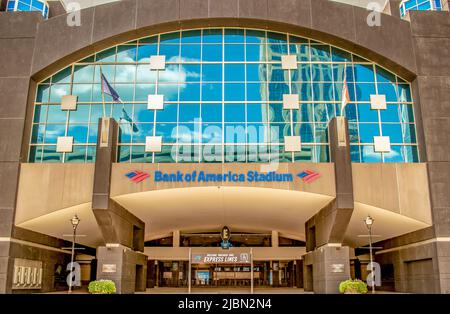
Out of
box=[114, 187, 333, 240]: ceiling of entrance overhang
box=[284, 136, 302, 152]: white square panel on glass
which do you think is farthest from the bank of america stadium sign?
box=[284, 136, 302, 152]: white square panel on glass

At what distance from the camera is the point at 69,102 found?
31.8m

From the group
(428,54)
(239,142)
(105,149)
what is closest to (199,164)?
(239,142)

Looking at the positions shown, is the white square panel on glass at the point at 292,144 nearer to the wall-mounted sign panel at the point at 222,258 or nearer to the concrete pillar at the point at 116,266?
the wall-mounted sign panel at the point at 222,258

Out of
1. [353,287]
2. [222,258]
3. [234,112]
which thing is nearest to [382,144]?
[353,287]

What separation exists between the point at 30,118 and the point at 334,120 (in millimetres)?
20204

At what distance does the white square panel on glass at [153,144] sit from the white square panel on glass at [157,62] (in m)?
5.33

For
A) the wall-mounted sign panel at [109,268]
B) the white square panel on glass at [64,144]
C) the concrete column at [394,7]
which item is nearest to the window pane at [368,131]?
the concrete column at [394,7]

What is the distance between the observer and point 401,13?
3644cm

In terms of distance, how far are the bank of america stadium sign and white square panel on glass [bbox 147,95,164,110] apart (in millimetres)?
5326

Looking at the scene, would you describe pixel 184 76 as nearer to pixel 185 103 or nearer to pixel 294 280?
pixel 185 103

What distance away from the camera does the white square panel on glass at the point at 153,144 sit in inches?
1206

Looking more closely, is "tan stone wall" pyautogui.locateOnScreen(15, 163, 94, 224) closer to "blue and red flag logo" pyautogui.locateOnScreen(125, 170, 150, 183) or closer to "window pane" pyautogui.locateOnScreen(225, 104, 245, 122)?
"blue and red flag logo" pyautogui.locateOnScreen(125, 170, 150, 183)

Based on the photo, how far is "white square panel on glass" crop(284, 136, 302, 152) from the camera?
30703 mm

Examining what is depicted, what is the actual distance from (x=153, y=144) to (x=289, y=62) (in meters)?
11.3
